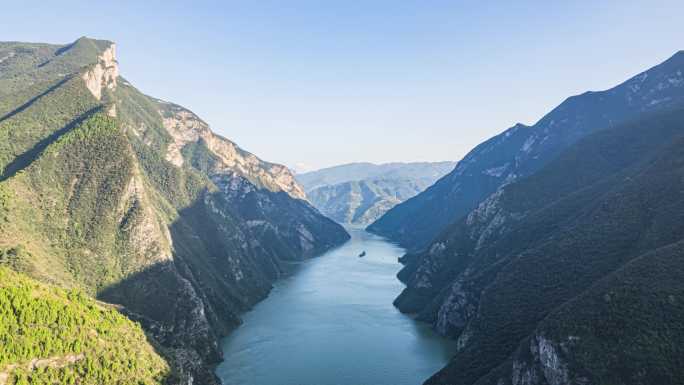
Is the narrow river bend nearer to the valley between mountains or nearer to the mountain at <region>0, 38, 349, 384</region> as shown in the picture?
the valley between mountains

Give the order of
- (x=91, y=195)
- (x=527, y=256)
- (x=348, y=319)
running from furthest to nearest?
(x=348, y=319)
(x=91, y=195)
(x=527, y=256)

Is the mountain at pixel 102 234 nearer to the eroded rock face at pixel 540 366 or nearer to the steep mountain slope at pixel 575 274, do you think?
the eroded rock face at pixel 540 366

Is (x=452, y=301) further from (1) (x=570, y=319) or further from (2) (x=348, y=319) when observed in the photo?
(1) (x=570, y=319)

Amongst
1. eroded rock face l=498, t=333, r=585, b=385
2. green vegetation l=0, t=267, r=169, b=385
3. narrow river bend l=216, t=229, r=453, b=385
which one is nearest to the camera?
eroded rock face l=498, t=333, r=585, b=385

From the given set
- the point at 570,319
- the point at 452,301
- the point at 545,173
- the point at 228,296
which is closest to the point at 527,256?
the point at 452,301

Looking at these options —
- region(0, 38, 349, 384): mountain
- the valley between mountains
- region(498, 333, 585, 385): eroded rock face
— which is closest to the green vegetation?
the valley between mountains
